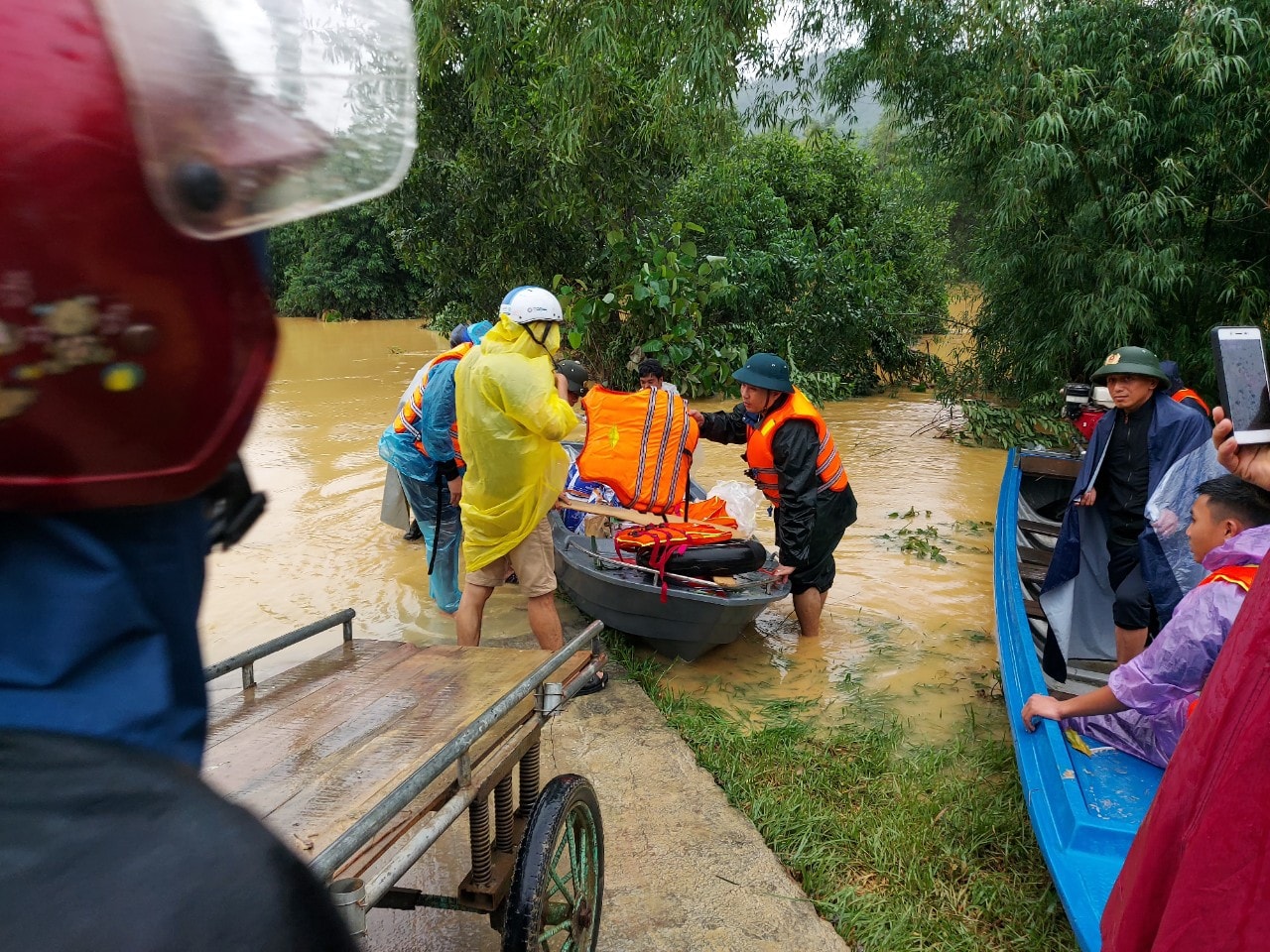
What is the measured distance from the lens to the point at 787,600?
20.7 feet

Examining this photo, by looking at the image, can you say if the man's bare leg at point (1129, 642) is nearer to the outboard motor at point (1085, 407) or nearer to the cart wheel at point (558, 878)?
the outboard motor at point (1085, 407)

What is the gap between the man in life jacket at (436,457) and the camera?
491cm

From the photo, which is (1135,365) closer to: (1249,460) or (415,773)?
(1249,460)

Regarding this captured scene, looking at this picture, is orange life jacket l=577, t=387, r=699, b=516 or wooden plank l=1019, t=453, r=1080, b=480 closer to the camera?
orange life jacket l=577, t=387, r=699, b=516

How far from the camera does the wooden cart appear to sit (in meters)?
1.72

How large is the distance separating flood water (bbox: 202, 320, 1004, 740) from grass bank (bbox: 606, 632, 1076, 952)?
0.47 metres

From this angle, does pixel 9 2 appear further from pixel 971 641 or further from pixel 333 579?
pixel 333 579

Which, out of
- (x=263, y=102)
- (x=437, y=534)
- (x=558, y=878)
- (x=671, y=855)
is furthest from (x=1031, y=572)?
(x=263, y=102)

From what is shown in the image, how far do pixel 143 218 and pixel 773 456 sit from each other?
4.60m

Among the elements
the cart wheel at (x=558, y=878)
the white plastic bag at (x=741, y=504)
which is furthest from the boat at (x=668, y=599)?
the cart wheel at (x=558, y=878)

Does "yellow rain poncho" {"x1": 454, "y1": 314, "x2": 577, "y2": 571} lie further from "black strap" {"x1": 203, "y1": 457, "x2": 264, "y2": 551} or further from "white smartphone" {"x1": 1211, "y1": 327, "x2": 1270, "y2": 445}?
"black strap" {"x1": 203, "y1": 457, "x2": 264, "y2": 551}

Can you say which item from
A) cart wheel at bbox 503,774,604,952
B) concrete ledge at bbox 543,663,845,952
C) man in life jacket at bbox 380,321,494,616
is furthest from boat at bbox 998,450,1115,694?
man in life jacket at bbox 380,321,494,616

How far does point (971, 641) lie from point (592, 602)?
254 centimetres

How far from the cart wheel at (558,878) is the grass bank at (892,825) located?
102 centimetres
